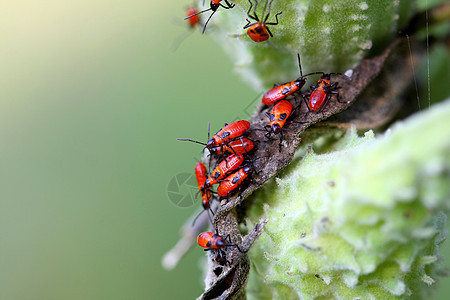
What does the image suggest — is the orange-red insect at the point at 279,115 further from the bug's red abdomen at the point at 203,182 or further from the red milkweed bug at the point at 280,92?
the bug's red abdomen at the point at 203,182

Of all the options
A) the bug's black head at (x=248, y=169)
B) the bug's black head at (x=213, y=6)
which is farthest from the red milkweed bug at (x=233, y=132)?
the bug's black head at (x=213, y=6)

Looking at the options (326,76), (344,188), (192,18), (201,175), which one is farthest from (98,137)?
(344,188)

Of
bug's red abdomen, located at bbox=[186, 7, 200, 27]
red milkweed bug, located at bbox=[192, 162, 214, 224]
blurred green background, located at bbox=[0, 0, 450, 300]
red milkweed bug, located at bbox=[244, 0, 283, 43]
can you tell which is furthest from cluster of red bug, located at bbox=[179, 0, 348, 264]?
blurred green background, located at bbox=[0, 0, 450, 300]

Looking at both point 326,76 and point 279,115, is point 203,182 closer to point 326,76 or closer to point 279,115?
point 279,115

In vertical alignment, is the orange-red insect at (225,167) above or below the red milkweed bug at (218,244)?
above

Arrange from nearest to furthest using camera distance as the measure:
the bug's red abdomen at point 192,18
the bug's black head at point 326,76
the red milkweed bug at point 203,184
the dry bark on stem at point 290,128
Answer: the dry bark on stem at point 290,128, the bug's black head at point 326,76, the red milkweed bug at point 203,184, the bug's red abdomen at point 192,18

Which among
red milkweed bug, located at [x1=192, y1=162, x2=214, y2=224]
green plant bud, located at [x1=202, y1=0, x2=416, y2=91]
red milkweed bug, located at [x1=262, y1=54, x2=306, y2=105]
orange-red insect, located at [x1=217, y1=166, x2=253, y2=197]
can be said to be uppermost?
green plant bud, located at [x1=202, y1=0, x2=416, y2=91]

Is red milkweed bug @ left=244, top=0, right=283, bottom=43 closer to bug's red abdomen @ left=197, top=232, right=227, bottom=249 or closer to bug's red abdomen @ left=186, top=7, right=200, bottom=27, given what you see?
bug's red abdomen @ left=197, top=232, right=227, bottom=249
